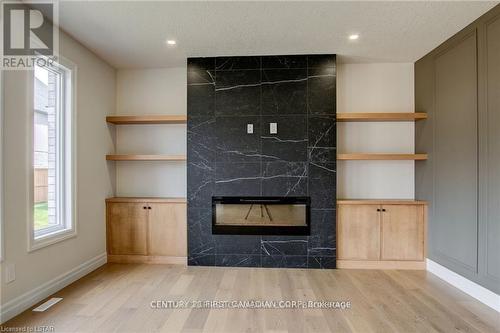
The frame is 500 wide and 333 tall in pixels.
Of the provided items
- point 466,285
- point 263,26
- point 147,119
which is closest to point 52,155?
point 147,119

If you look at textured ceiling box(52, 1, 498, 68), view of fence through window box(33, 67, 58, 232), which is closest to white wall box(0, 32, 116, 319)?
view of fence through window box(33, 67, 58, 232)

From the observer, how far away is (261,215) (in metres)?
3.34

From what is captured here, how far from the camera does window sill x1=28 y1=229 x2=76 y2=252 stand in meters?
2.36

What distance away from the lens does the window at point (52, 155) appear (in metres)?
2.53

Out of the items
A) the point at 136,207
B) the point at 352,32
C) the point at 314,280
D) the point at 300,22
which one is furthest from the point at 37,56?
the point at 314,280

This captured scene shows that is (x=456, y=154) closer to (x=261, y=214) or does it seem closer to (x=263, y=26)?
(x=261, y=214)

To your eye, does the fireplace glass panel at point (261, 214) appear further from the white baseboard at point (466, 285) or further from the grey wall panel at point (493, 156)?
the grey wall panel at point (493, 156)

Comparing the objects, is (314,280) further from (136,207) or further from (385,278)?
(136,207)

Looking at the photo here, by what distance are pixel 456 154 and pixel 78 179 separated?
4173 mm

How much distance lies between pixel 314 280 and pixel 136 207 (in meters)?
2.40

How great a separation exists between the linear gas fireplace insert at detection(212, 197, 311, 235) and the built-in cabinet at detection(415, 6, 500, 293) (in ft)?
5.00

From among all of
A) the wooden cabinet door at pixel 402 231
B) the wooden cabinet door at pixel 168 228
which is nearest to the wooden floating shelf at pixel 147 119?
the wooden cabinet door at pixel 168 228

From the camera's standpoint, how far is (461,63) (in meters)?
2.71

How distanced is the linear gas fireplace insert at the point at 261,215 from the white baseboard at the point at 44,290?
152 cm
